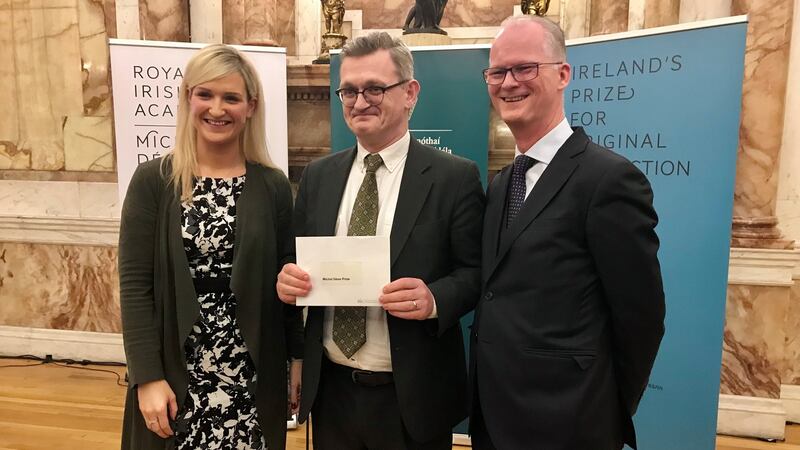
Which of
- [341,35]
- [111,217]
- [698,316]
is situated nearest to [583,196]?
[698,316]

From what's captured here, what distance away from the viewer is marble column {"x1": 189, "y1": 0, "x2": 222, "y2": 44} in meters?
4.06

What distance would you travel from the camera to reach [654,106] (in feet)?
8.71

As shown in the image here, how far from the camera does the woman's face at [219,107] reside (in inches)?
60.8

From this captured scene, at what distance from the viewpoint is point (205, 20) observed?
4078 millimetres

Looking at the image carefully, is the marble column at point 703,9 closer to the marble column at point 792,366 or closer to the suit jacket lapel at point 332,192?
the marble column at point 792,366

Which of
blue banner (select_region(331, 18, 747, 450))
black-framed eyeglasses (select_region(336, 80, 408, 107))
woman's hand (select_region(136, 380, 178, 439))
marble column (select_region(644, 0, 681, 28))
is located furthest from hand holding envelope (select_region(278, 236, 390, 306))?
marble column (select_region(644, 0, 681, 28))

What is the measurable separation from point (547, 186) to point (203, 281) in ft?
3.29

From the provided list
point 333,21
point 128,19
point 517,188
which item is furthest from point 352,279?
point 128,19

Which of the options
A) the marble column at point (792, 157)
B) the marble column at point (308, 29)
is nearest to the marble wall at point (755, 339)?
the marble column at point (792, 157)

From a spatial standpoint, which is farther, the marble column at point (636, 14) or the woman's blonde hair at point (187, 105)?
the marble column at point (636, 14)

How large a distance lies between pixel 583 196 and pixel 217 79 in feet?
3.45

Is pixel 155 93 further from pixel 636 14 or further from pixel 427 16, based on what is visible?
pixel 636 14

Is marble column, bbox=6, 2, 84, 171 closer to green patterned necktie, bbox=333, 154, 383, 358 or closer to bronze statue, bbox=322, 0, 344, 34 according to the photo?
bronze statue, bbox=322, 0, 344, 34

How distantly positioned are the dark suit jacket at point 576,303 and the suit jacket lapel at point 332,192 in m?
0.51
